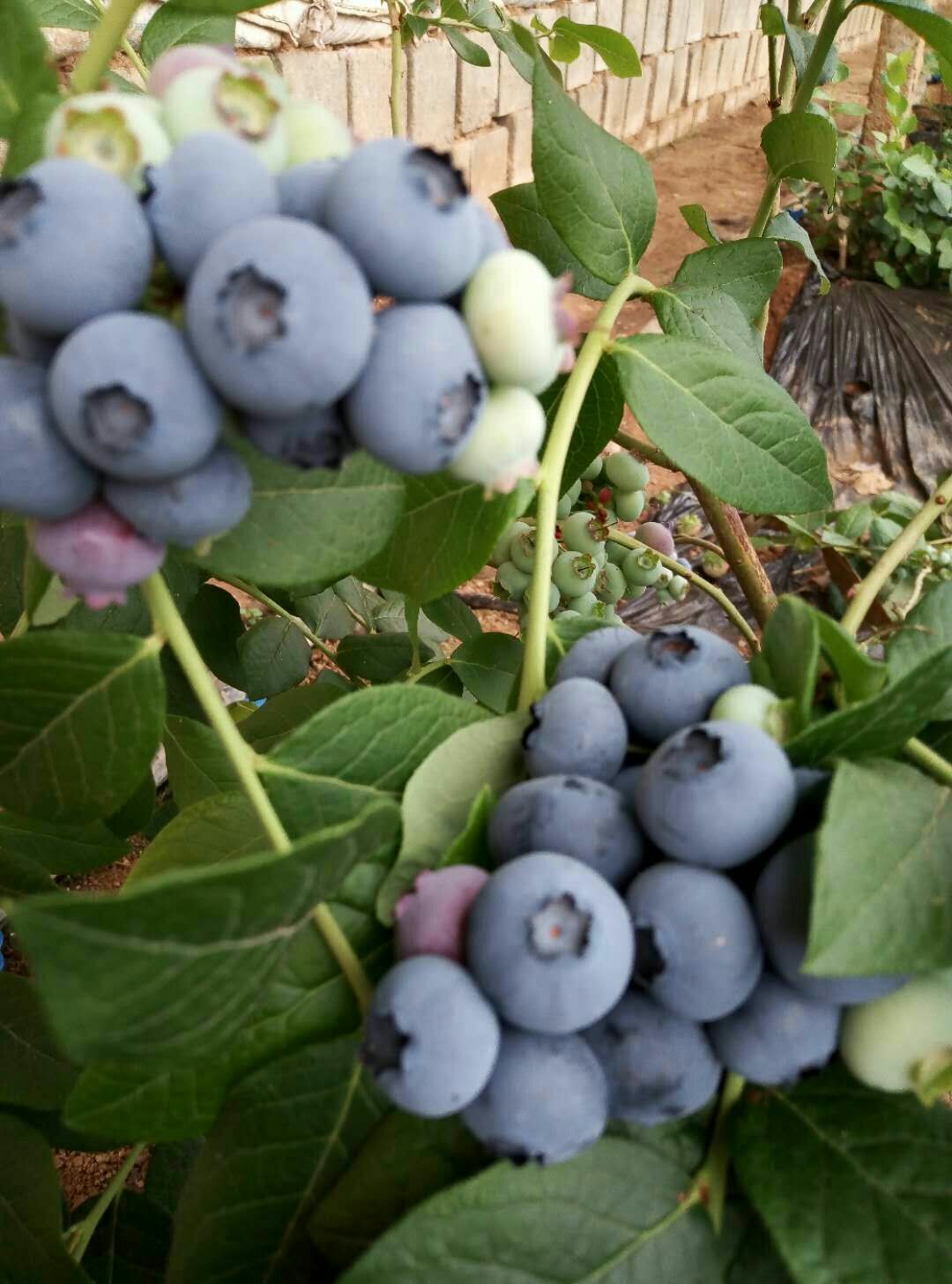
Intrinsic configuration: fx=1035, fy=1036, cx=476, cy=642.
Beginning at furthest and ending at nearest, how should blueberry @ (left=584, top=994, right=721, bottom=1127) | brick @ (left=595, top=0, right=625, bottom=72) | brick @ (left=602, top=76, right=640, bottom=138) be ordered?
1. brick @ (left=602, top=76, right=640, bottom=138)
2. brick @ (left=595, top=0, right=625, bottom=72)
3. blueberry @ (left=584, top=994, right=721, bottom=1127)

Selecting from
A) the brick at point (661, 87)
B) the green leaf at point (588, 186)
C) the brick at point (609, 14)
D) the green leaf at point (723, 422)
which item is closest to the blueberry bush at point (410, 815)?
the green leaf at point (723, 422)

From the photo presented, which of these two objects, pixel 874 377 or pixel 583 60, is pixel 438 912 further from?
pixel 583 60

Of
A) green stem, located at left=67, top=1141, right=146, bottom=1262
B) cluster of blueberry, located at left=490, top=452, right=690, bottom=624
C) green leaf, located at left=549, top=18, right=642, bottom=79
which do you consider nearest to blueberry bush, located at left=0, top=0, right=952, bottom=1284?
green stem, located at left=67, top=1141, right=146, bottom=1262

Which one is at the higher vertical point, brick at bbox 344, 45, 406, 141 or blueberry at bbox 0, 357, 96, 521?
blueberry at bbox 0, 357, 96, 521

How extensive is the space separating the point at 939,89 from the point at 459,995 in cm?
809

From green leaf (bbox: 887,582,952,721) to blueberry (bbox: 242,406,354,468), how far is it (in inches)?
14.3

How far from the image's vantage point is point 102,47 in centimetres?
48

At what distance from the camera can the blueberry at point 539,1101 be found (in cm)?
40

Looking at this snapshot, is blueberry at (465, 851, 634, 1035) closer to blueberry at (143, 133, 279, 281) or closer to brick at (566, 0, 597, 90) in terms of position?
blueberry at (143, 133, 279, 281)

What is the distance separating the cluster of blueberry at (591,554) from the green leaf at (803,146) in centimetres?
37

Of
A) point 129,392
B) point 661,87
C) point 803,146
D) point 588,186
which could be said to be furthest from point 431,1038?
point 661,87

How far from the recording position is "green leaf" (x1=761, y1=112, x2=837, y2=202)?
3.45 ft

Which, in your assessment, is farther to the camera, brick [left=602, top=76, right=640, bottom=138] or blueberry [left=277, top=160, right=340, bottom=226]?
brick [left=602, top=76, right=640, bottom=138]

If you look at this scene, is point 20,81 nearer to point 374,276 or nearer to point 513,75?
point 374,276
